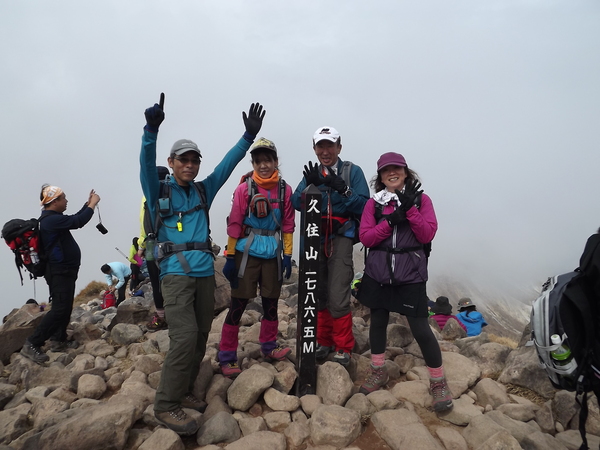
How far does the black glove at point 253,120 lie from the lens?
5.28m

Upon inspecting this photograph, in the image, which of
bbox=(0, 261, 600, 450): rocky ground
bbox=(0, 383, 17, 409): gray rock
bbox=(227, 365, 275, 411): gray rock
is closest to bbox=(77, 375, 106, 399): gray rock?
bbox=(0, 261, 600, 450): rocky ground

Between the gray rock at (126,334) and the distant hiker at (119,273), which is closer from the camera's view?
the gray rock at (126,334)

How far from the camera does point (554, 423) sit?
15.3 feet

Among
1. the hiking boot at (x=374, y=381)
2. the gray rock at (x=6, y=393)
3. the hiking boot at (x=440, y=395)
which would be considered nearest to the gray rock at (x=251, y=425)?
the hiking boot at (x=374, y=381)

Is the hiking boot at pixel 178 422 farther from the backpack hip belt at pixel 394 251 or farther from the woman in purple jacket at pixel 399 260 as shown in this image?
the backpack hip belt at pixel 394 251

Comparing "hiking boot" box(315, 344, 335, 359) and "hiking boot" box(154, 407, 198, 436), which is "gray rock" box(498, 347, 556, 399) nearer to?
"hiking boot" box(315, 344, 335, 359)

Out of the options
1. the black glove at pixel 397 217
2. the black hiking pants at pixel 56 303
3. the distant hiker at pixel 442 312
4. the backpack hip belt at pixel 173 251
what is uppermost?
the black glove at pixel 397 217

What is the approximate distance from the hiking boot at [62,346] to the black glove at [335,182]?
21.6 feet

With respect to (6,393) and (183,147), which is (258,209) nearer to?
(183,147)

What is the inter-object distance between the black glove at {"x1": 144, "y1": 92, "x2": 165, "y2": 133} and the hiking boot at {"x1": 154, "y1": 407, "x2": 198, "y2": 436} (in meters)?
3.24

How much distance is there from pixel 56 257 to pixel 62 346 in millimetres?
1970

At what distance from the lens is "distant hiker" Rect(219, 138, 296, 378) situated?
5.29m

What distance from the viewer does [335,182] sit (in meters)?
5.15

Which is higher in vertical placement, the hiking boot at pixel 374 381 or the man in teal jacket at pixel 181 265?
the man in teal jacket at pixel 181 265
